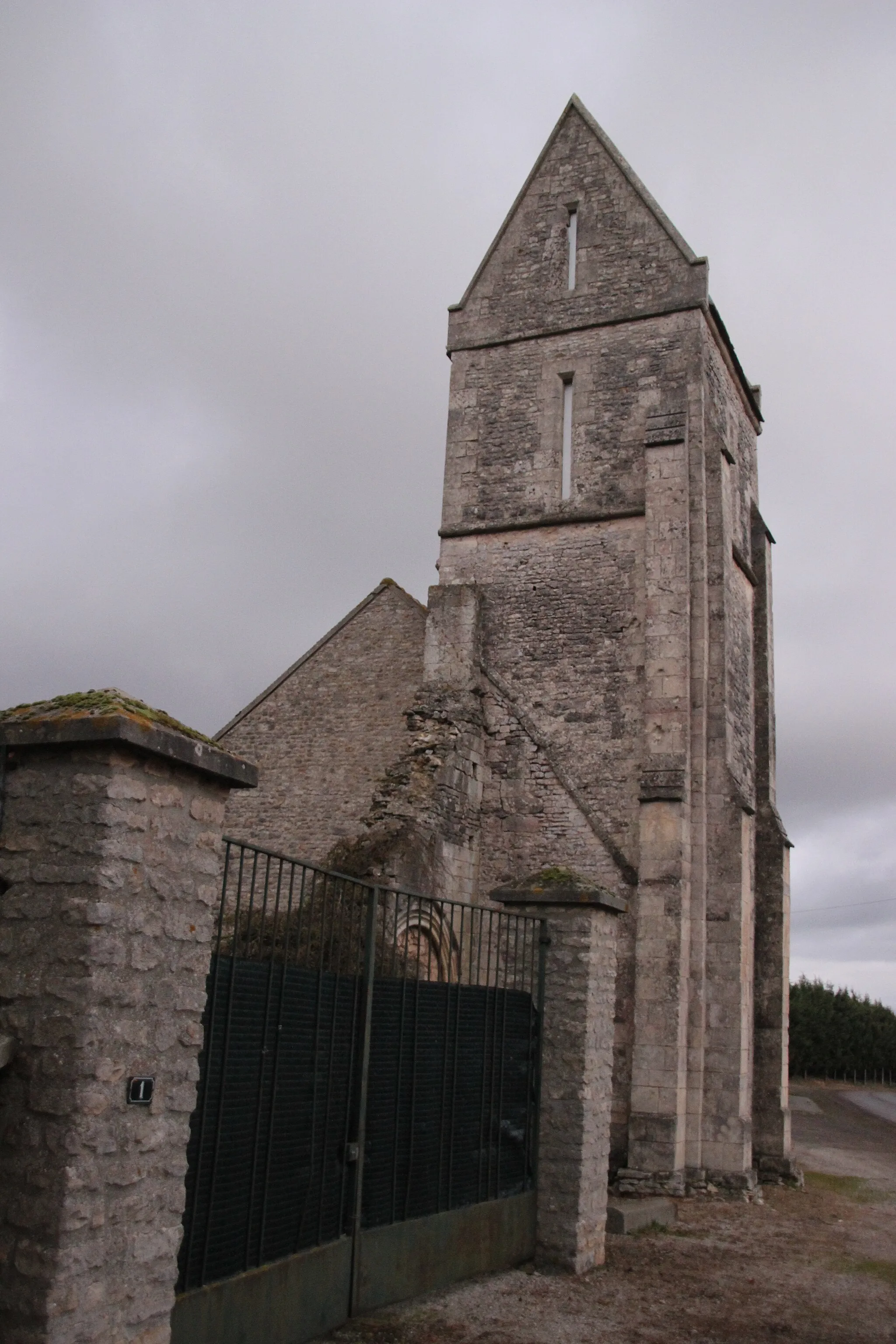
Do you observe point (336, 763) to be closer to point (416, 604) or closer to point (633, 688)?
point (416, 604)

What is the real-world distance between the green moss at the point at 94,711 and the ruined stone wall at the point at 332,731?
11.1 metres

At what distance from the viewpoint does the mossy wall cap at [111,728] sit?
3.98 meters

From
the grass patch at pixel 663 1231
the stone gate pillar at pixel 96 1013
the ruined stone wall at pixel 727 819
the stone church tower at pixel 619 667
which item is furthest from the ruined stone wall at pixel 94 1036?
the ruined stone wall at pixel 727 819

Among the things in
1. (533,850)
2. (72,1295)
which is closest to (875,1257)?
(533,850)

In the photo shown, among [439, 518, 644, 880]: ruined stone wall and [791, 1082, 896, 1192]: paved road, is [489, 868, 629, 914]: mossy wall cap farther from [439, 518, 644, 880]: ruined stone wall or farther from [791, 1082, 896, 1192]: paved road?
[791, 1082, 896, 1192]: paved road

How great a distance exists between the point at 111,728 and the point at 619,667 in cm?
1073

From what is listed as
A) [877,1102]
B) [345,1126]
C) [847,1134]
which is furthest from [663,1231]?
[877,1102]

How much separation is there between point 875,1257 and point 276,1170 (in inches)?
247

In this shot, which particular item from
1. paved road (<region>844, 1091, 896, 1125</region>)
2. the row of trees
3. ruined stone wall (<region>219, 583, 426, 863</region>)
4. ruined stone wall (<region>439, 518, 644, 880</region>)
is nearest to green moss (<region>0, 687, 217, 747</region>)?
ruined stone wall (<region>439, 518, 644, 880</region>)

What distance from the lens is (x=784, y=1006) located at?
1459 centimetres

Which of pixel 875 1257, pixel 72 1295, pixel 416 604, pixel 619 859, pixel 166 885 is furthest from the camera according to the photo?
pixel 416 604

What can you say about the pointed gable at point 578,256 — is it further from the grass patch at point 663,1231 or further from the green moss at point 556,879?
the grass patch at point 663,1231

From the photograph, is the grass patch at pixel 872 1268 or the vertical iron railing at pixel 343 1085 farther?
the grass patch at pixel 872 1268

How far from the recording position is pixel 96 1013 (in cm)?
384
